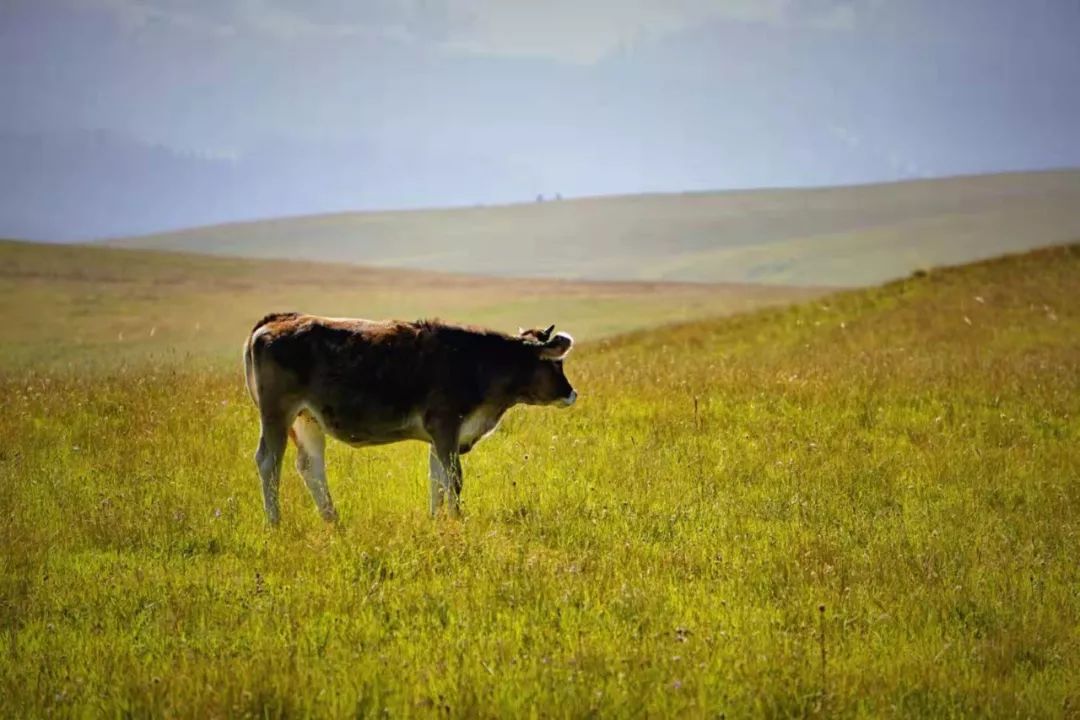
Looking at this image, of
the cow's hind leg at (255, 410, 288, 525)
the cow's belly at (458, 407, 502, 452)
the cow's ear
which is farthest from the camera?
the cow's ear

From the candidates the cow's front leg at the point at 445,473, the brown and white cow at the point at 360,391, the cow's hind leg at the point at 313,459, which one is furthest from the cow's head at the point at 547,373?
the cow's hind leg at the point at 313,459

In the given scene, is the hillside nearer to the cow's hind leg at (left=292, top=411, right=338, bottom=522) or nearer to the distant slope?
the cow's hind leg at (left=292, top=411, right=338, bottom=522)

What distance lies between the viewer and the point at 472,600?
776 centimetres

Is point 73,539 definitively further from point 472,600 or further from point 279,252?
point 279,252

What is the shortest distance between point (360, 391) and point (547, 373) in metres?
1.99

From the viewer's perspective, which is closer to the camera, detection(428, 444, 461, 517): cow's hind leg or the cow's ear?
detection(428, 444, 461, 517): cow's hind leg

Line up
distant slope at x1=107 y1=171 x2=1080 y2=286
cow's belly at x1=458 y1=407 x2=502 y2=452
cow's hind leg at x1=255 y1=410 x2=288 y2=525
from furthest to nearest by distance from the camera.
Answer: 1. distant slope at x1=107 y1=171 x2=1080 y2=286
2. cow's belly at x1=458 y1=407 x2=502 y2=452
3. cow's hind leg at x1=255 y1=410 x2=288 y2=525

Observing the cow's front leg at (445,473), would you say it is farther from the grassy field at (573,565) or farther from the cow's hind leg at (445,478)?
the grassy field at (573,565)

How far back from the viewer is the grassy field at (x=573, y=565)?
249 inches

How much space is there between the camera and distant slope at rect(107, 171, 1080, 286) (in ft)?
438

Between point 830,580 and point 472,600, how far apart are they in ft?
9.02

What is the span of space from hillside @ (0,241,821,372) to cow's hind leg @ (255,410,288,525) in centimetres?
2373

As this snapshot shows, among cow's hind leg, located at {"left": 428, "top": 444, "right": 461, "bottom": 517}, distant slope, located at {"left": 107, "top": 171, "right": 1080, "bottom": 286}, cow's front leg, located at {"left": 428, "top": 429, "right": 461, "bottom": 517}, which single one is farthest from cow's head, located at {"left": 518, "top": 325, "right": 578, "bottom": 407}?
distant slope, located at {"left": 107, "top": 171, "right": 1080, "bottom": 286}

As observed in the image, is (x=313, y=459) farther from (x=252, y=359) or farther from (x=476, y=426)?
(x=476, y=426)
